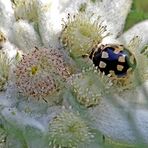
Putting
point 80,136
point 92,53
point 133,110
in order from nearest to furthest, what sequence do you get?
point 133,110, point 80,136, point 92,53

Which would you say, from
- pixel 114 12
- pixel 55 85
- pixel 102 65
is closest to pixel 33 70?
pixel 55 85

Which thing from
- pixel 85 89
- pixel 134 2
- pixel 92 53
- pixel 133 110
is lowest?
pixel 133 110

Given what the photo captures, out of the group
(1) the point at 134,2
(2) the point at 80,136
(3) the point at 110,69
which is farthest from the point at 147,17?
(2) the point at 80,136

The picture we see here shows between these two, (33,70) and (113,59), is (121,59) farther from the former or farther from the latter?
(33,70)

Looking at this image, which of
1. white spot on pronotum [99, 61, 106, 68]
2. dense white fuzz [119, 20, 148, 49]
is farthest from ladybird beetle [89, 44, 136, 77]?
dense white fuzz [119, 20, 148, 49]

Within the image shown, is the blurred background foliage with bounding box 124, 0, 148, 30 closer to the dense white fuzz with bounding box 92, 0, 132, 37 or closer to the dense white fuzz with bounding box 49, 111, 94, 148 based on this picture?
the dense white fuzz with bounding box 92, 0, 132, 37

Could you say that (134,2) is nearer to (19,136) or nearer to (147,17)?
(147,17)

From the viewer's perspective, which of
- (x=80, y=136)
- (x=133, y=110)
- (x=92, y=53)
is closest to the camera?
(x=133, y=110)
